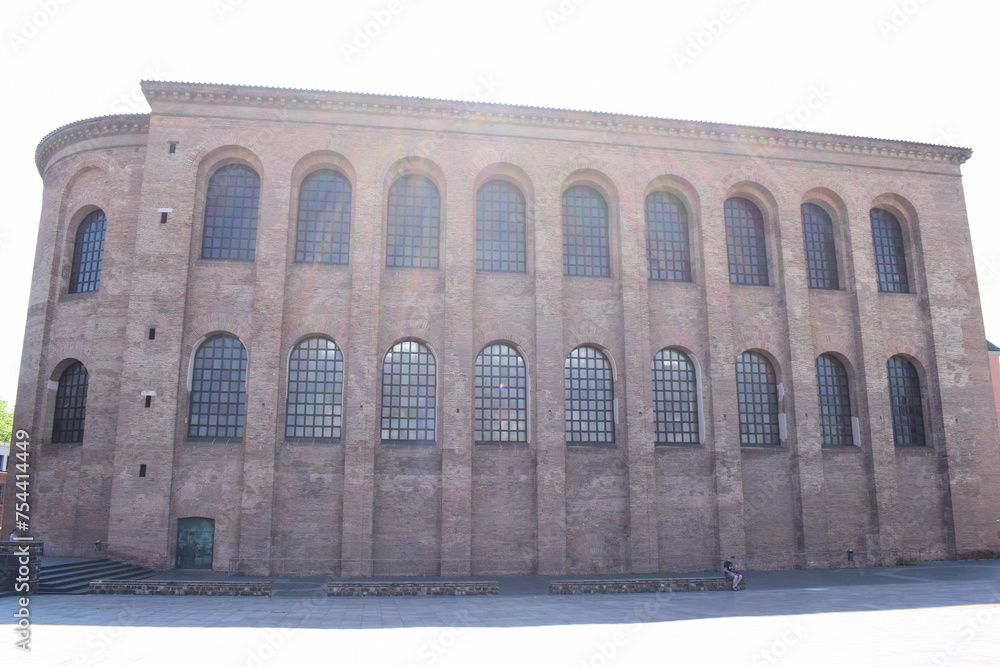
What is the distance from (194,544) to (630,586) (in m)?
12.0

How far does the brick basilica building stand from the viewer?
19062 millimetres

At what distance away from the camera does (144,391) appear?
745 inches

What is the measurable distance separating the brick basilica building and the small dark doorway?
6 centimetres

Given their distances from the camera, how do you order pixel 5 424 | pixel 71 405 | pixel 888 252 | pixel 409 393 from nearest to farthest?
pixel 409 393 → pixel 71 405 → pixel 888 252 → pixel 5 424

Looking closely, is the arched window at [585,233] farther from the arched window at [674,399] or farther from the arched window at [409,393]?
the arched window at [409,393]

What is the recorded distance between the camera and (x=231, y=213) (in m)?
21.0

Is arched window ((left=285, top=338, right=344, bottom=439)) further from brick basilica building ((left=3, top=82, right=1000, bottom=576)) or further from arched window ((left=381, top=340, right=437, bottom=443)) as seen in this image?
arched window ((left=381, top=340, right=437, bottom=443))

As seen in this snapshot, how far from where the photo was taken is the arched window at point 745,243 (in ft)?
75.8

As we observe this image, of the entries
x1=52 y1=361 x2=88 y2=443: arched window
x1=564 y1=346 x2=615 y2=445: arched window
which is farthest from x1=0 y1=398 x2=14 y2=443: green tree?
x1=564 y1=346 x2=615 y2=445: arched window

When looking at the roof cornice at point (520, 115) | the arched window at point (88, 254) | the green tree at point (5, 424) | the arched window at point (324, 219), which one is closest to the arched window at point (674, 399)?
the roof cornice at point (520, 115)

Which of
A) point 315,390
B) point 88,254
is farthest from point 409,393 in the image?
point 88,254

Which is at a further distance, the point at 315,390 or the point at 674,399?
the point at 674,399

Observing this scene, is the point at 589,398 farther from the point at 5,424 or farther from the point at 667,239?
the point at 5,424

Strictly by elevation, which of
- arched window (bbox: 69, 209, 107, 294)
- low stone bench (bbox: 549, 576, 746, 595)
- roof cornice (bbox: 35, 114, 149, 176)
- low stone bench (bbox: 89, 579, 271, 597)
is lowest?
low stone bench (bbox: 549, 576, 746, 595)
